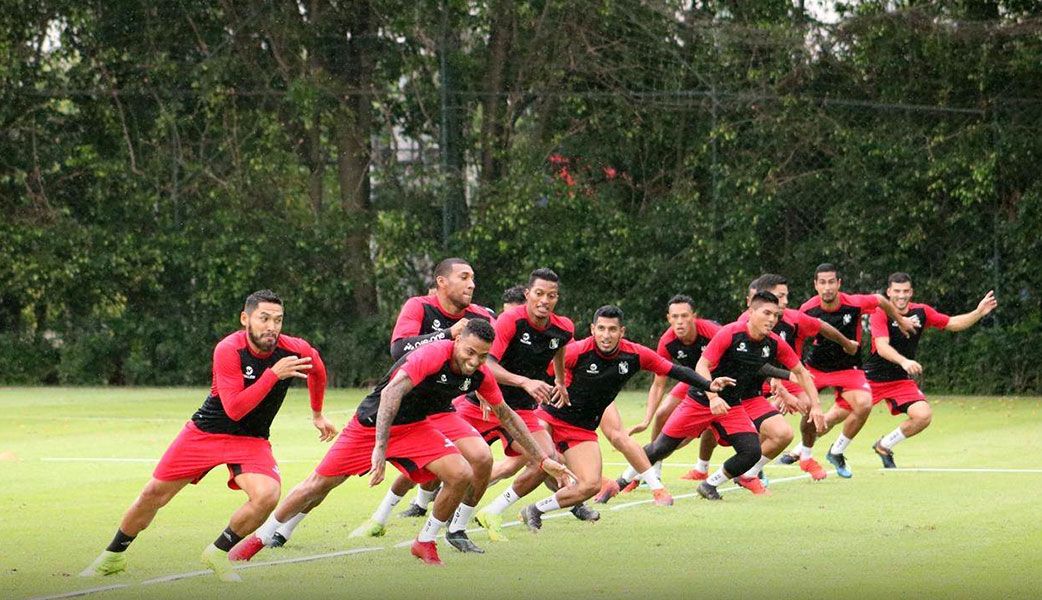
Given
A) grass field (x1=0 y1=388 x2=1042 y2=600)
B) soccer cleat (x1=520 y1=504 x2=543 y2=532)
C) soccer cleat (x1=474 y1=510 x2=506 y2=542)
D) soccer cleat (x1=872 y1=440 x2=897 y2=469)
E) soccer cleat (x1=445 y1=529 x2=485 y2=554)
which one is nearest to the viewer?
grass field (x1=0 y1=388 x2=1042 y2=600)

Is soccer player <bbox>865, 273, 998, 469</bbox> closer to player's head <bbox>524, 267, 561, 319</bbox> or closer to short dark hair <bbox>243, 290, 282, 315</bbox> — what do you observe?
player's head <bbox>524, 267, 561, 319</bbox>

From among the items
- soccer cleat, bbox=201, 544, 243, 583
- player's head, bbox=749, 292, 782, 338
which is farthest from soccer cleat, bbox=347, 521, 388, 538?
player's head, bbox=749, 292, 782, 338

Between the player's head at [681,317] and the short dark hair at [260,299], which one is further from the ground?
the short dark hair at [260,299]

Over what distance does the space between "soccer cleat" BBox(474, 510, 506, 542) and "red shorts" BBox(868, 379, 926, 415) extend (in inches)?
254

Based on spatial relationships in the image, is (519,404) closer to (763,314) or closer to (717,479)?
(717,479)

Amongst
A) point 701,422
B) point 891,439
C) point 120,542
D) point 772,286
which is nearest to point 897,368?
point 891,439

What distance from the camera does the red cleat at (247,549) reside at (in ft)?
33.9

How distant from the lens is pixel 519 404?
12938mm

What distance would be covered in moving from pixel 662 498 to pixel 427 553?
12.0ft

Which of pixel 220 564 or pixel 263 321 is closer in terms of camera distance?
pixel 220 564

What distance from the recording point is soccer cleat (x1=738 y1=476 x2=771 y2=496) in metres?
14.5

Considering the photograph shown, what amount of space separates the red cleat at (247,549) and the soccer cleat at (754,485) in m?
5.43

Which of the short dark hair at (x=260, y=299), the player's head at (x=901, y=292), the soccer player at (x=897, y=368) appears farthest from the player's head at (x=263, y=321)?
the player's head at (x=901, y=292)

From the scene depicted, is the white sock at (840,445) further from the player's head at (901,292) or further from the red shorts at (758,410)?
the player's head at (901,292)
